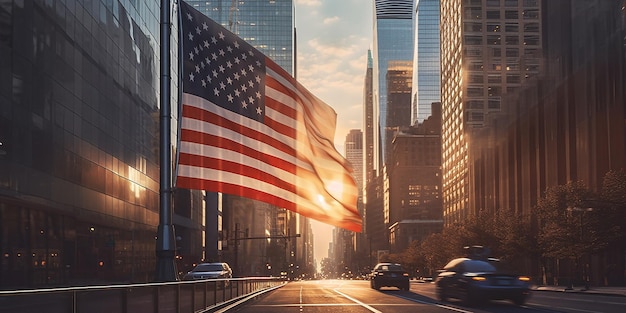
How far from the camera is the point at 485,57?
16275 centimetres

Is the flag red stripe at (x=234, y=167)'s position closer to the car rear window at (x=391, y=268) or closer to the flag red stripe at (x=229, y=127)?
the flag red stripe at (x=229, y=127)

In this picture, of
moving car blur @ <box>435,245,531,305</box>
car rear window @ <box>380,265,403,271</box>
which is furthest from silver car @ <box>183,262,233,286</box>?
moving car blur @ <box>435,245,531,305</box>

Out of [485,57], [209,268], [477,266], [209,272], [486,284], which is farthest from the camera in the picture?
[485,57]

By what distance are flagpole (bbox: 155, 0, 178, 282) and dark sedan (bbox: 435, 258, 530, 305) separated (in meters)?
10.2

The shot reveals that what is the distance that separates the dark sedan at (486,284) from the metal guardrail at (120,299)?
790cm

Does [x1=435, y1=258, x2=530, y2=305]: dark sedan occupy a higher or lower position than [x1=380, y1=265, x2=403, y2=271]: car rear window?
higher

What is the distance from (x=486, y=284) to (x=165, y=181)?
444 inches

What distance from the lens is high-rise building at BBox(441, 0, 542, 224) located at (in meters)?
159

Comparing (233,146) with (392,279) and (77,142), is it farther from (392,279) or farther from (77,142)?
(77,142)

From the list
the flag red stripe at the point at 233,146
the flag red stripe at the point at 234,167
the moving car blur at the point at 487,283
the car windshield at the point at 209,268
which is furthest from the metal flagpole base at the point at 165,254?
the car windshield at the point at 209,268

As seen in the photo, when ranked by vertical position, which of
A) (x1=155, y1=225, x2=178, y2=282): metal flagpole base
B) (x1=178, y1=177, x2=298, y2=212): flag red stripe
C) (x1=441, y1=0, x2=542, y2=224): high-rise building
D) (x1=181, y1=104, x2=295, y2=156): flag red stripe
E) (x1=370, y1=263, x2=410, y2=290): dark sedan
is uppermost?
(x1=441, y1=0, x2=542, y2=224): high-rise building

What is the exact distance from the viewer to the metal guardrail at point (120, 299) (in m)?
8.56

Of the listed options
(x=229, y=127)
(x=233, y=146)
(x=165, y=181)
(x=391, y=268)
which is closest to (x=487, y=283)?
(x=233, y=146)

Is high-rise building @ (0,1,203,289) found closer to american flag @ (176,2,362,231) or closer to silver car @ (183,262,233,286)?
silver car @ (183,262,233,286)
